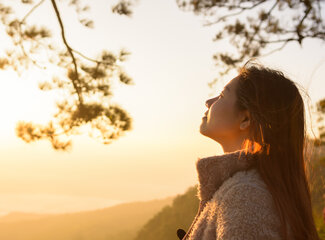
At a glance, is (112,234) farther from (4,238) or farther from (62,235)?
(4,238)

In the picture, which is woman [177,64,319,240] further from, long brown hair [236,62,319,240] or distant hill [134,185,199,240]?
distant hill [134,185,199,240]

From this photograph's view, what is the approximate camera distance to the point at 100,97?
3580 mm

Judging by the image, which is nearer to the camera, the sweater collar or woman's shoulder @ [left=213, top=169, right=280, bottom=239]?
woman's shoulder @ [left=213, top=169, right=280, bottom=239]

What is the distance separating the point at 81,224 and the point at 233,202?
29.9 m

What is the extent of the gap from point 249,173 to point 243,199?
114mm

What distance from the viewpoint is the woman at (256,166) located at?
0.90 m

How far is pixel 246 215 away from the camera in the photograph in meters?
0.88

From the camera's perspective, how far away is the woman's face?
3.66 ft

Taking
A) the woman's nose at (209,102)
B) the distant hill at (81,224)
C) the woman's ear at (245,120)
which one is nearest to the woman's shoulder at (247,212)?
the woman's ear at (245,120)

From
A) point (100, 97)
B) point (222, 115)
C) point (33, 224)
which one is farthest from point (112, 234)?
point (222, 115)

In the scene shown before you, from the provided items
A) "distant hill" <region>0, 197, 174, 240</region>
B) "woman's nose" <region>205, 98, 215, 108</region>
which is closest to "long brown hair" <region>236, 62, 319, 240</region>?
"woman's nose" <region>205, 98, 215, 108</region>

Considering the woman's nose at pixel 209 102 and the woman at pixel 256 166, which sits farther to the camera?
the woman's nose at pixel 209 102

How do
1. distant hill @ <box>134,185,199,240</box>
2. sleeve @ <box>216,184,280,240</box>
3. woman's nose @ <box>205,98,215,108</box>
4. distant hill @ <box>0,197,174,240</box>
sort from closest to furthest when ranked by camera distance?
sleeve @ <box>216,184,280,240</box>, woman's nose @ <box>205,98,215,108</box>, distant hill @ <box>134,185,199,240</box>, distant hill @ <box>0,197,174,240</box>

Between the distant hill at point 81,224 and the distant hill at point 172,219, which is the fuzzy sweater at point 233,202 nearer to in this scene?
the distant hill at point 172,219
